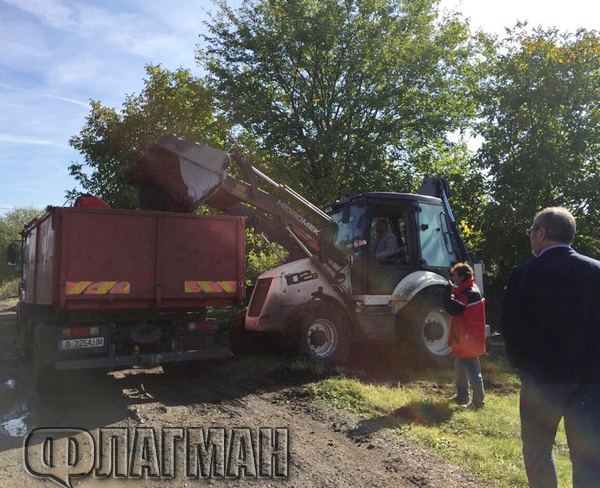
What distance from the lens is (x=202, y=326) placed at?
25.8 feet

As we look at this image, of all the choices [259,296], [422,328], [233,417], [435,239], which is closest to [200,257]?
[259,296]

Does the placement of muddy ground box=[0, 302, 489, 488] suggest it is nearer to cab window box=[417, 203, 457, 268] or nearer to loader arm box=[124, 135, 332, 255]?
loader arm box=[124, 135, 332, 255]

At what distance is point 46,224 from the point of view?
801cm

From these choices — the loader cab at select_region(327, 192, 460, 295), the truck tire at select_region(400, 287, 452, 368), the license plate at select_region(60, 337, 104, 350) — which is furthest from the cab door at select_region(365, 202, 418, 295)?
the license plate at select_region(60, 337, 104, 350)

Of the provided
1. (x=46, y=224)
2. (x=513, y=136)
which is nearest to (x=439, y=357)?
(x=46, y=224)

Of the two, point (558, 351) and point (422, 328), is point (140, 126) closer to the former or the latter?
point (422, 328)

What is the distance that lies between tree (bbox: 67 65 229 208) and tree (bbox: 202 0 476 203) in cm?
95

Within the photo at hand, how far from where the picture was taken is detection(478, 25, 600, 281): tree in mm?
14156

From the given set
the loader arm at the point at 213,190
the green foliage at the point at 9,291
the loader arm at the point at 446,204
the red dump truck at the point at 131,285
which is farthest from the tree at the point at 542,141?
the green foliage at the point at 9,291

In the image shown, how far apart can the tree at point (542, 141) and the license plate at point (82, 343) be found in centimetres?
1104

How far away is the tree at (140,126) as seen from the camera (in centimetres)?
1672

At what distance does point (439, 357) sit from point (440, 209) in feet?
8.43

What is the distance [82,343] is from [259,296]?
110 inches

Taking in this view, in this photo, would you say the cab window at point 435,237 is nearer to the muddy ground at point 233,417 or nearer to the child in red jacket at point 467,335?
the child in red jacket at point 467,335
